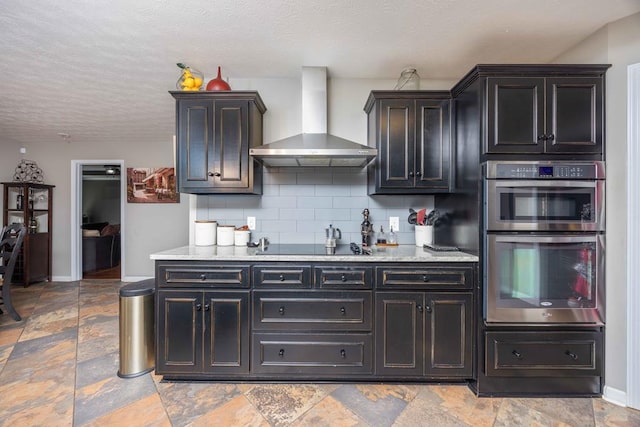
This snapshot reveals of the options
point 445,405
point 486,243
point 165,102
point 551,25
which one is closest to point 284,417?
point 445,405

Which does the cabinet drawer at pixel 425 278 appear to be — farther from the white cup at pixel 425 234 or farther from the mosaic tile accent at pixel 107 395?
the mosaic tile accent at pixel 107 395

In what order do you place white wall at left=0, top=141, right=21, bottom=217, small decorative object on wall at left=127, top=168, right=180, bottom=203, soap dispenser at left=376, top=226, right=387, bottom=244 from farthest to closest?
1. small decorative object on wall at left=127, top=168, right=180, bottom=203
2. white wall at left=0, top=141, right=21, bottom=217
3. soap dispenser at left=376, top=226, right=387, bottom=244

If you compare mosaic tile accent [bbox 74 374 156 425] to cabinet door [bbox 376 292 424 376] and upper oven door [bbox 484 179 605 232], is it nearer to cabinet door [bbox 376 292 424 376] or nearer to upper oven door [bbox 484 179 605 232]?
cabinet door [bbox 376 292 424 376]

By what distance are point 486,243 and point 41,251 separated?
6.41 m

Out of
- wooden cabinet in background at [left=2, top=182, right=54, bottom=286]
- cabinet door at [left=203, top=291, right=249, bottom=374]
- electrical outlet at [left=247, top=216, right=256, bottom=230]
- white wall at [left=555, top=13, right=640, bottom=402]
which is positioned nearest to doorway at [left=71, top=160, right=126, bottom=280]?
wooden cabinet in background at [left=2, top=182, right=54, bottom=286]

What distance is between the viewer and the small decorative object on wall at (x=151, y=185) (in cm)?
467

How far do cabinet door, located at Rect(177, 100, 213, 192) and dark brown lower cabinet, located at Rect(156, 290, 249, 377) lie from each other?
90 cm

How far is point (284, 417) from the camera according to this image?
1635 mm

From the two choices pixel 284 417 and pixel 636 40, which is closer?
pixel 284 417

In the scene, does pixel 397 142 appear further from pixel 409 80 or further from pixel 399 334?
pixel 399 334

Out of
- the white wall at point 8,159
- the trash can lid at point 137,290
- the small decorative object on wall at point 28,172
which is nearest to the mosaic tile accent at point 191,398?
the trash can lid at point 137,290

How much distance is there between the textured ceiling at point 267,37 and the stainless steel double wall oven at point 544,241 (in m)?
1.00

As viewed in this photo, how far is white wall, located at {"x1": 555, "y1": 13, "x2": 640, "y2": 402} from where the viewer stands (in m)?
1.76

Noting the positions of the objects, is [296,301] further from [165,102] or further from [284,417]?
[165,102]
